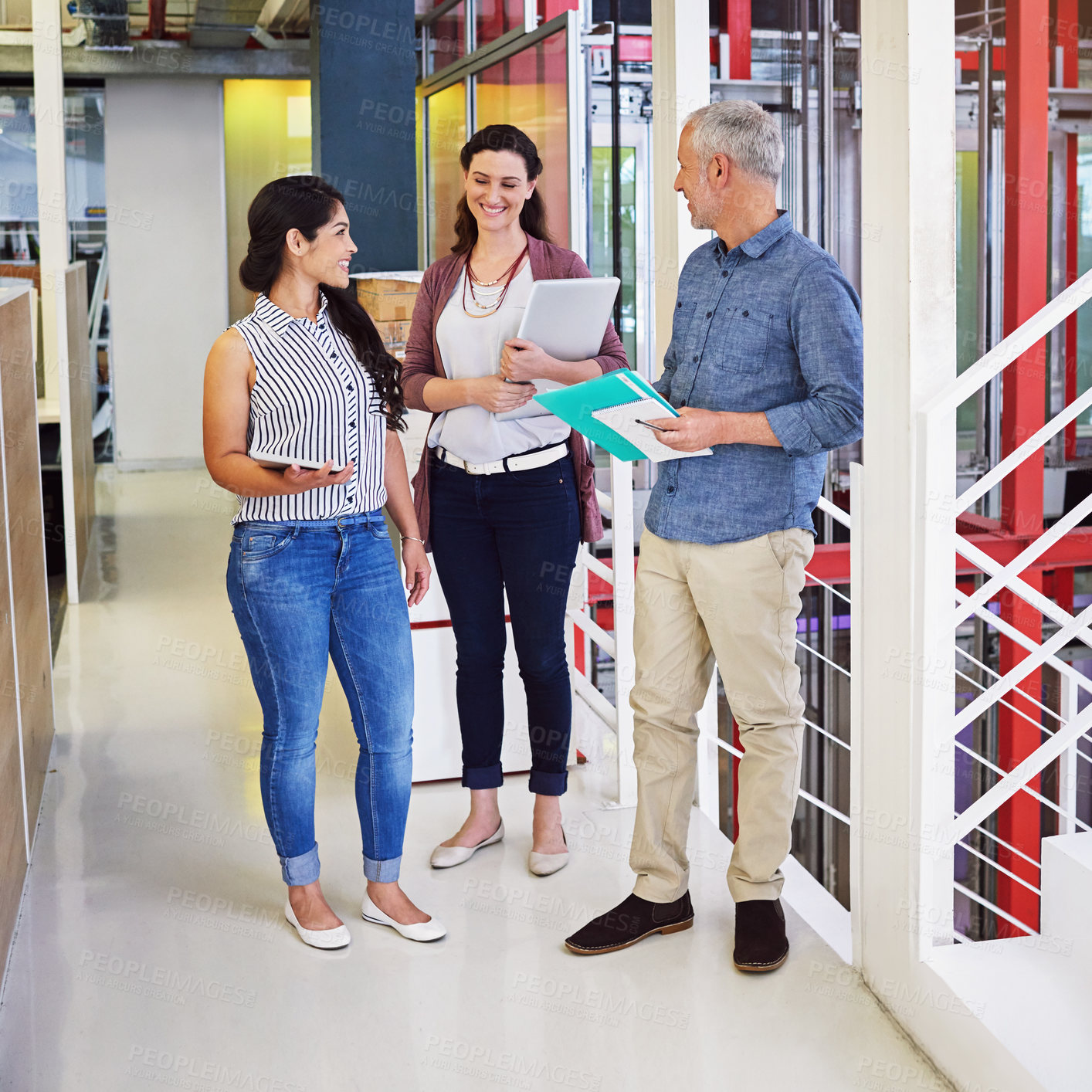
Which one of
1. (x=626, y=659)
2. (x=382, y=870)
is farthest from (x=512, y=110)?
(x=382, y=870)

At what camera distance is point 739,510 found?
2324 mm

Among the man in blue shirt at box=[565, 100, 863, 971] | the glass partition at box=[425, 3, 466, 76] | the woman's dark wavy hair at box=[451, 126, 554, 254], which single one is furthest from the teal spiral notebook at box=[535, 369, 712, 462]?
the glass partition at box=[425, 3, 466, 76]

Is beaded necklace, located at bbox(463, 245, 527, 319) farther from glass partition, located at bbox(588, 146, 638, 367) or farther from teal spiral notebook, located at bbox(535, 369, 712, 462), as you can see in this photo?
glass partition, located at bbox(588, 146, 638, 367)

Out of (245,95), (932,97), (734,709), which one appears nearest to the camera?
(932,97)

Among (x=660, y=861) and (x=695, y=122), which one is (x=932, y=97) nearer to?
(x=695, y=122)

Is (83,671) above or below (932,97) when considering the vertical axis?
below

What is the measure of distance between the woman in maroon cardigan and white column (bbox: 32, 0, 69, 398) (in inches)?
138

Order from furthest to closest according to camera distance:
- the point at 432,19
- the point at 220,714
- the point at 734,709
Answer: the point at 432,19, the point at 220,714, the point at 734,709

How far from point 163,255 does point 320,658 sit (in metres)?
7.58

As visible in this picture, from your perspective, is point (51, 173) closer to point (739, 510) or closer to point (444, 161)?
point (444, 161)

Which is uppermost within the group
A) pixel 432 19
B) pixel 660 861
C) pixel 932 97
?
pixel 432 19

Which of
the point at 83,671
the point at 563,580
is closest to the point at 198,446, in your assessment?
the point at 83,671

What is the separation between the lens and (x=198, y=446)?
949cm

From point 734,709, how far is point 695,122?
3.52ft
